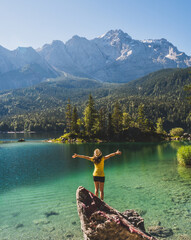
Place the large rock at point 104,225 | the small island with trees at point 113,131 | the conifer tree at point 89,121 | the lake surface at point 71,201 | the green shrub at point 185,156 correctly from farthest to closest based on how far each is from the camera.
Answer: the conifer tree at point 89,121, the small island with trees at point 113,131, the green shrub at point 185,156, the lake surface at point 71,201, the large rock at point 104,225

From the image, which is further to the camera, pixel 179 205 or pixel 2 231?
pixel 179 205

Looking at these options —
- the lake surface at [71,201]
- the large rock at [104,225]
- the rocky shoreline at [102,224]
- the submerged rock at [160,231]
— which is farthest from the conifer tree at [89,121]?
the large rock at [104,225]

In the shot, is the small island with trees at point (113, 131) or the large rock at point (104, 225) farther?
the small island with trees at point (113, 131)

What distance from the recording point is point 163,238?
10.0m


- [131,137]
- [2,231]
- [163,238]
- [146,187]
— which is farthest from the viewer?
[131,137]

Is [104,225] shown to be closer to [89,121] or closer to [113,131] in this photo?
[113,131]

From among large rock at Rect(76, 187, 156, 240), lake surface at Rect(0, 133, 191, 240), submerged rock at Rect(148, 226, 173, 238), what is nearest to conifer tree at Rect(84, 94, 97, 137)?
lake surface at Rect(0, 133, 191, 240)

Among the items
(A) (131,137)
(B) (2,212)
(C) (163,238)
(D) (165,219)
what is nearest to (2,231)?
(B) (2,212)

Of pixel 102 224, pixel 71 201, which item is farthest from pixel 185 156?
pixel 102 224

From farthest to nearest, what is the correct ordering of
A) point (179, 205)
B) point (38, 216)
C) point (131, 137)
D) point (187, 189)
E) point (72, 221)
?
point (131, 137) → point (187, 189) → point (179, 205) → point (38, 216) → point (72, 221)

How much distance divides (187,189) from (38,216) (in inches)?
513

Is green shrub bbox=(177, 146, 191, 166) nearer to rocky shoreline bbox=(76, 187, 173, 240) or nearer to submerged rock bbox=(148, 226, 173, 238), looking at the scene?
submerged rock bbox=(148, 226, 173, 238)

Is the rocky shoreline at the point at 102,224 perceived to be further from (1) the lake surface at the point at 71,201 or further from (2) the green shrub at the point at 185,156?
(2) the green shrub at the point at 185,156

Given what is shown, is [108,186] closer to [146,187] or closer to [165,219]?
[146,187]
